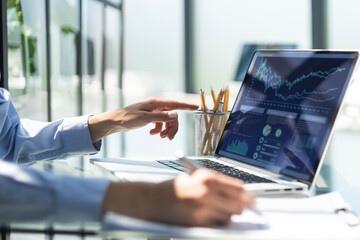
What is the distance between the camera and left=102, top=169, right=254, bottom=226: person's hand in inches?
23.2

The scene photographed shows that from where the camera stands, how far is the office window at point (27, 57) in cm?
341

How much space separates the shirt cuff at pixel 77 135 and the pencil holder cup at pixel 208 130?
0.79 ft

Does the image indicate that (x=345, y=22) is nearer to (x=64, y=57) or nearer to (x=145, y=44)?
(x=145, y=44)

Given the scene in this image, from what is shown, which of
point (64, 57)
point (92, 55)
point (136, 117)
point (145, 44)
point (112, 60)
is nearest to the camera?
point (136, 117)

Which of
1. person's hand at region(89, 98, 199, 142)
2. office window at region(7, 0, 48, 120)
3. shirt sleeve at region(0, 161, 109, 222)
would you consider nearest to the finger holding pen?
shirt sleeve at region(0, 161, 109, 222)

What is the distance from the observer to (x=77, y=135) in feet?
3.73

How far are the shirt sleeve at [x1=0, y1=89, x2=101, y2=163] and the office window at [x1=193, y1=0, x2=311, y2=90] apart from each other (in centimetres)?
617

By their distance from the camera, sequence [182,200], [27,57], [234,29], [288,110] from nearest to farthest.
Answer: [182,200] → [288,110] → [27,57] → [234,29]

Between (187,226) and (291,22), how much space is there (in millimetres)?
6823

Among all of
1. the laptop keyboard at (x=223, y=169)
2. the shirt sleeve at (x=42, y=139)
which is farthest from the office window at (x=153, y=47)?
the laptop keyboard at (x=223, y=169)

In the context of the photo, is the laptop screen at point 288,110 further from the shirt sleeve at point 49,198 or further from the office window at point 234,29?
the office window at point 234,29

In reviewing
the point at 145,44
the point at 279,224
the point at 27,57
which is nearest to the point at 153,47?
the point at 145,44

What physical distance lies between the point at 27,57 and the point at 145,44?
4.16 meters

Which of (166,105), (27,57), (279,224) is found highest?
(27,57)
